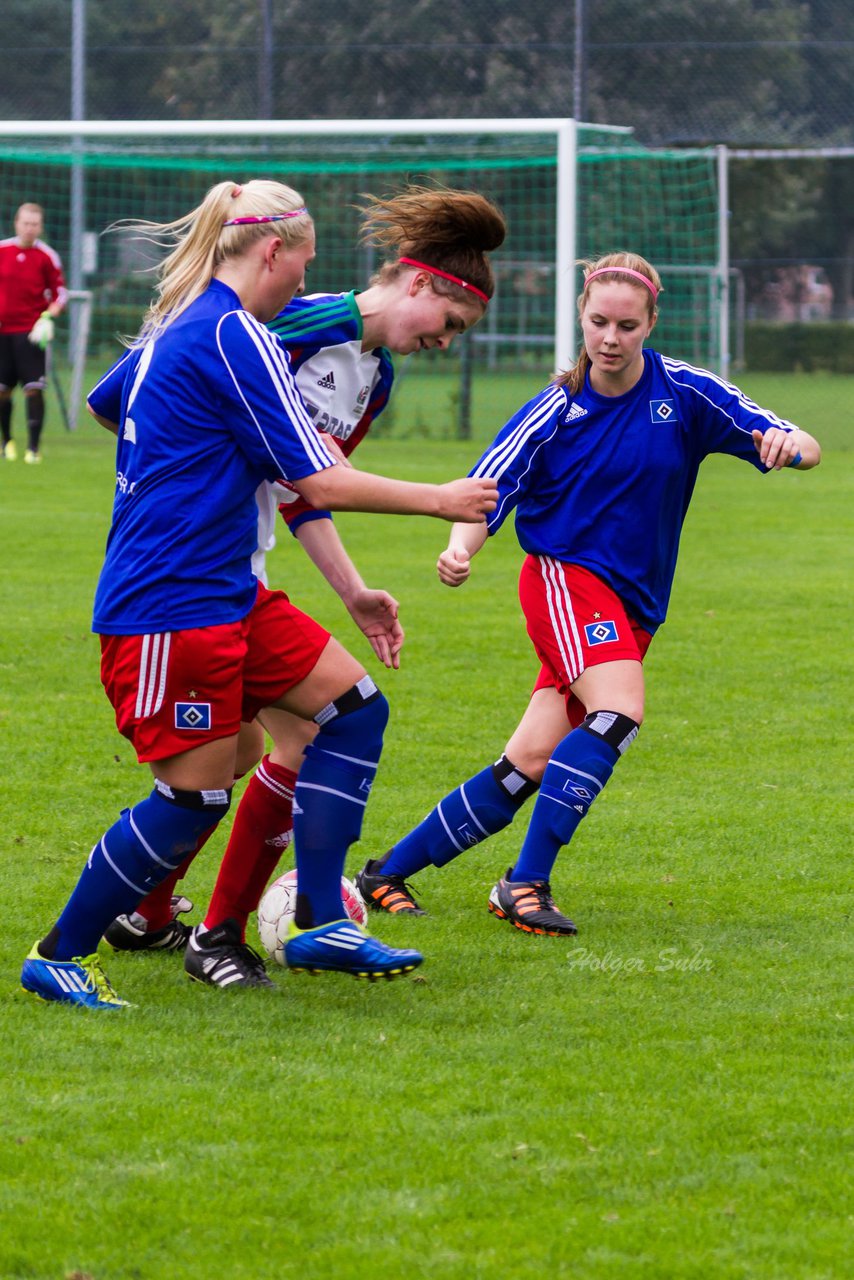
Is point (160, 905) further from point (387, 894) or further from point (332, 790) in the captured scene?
point (387, 894)

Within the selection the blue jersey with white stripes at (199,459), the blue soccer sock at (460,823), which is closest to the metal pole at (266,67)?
the blue soccer sock at (460,823)

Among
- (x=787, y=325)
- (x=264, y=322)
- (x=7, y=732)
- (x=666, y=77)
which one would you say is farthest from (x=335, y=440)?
(x=787, y=325)

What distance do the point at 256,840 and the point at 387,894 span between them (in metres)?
0.62

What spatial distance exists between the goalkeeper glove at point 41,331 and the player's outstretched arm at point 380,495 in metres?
12.9

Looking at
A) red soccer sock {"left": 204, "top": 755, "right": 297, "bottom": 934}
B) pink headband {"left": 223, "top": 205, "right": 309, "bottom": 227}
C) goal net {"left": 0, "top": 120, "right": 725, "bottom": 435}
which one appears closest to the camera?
pink headband {"left": 223, "top": 205, "right": 309, "bottom": 227}

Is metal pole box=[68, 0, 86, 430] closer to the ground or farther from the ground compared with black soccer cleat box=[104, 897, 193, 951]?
farther from the ground

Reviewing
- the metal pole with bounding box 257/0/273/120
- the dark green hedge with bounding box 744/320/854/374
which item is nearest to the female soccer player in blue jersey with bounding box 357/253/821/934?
the metal pole with bounding box 257/0/273/120

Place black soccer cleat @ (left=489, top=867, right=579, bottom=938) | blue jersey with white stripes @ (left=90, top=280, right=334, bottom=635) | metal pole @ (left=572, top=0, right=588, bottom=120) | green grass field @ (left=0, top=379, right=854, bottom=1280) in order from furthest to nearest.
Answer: metal pole @ (left=572, top=0, right=588, bottom=120) → black soccer cleat @ (left=489, top=867, right=579, bottom=938) → blue jersey with white stripes @ (left=90, top=280, right=334, bottom=635) → green grass field @ (left=0, top=379, right=854, bottom=1280)

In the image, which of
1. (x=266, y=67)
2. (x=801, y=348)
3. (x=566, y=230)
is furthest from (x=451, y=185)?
(x=801, y=348)

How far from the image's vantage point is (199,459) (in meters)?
3.58

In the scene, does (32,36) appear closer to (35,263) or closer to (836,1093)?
(35,263)

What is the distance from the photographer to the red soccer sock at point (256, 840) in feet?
13.4

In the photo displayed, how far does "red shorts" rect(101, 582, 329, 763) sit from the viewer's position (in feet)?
11.8

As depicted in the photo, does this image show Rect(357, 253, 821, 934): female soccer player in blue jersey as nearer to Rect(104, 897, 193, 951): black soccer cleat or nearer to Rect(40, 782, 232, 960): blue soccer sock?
Rect(104, 897, 193, 951): black soccer cleat
